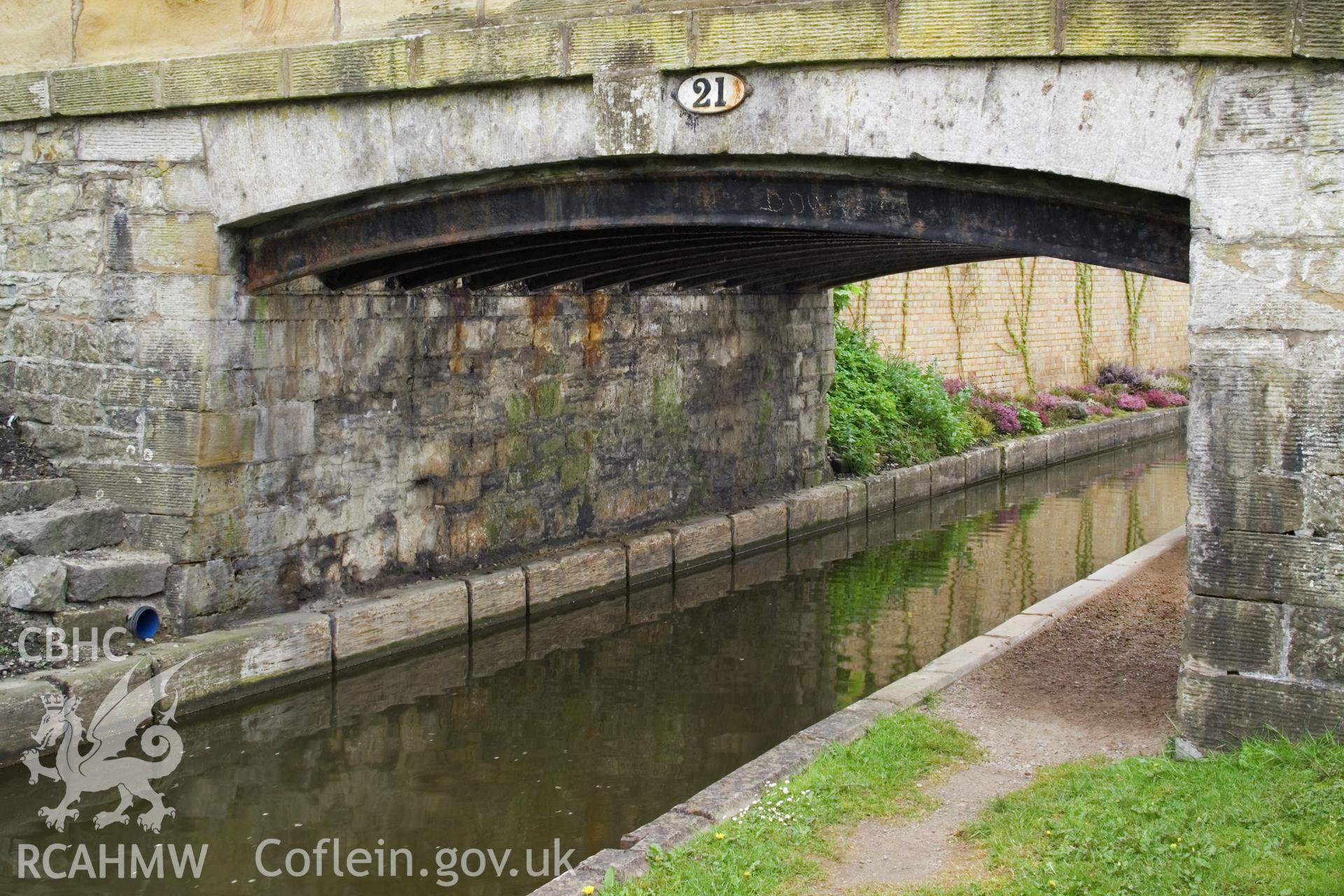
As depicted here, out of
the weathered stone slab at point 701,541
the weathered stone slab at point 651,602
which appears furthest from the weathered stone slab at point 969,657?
the weathered stone slab at point 701,541

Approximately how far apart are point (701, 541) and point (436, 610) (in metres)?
2.91

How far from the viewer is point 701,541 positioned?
35.0 feet

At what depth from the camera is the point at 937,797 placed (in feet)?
16.5

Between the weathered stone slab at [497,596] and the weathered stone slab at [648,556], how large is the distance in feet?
3.83

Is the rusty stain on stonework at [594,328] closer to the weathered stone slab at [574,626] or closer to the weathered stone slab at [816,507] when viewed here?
the weathered stone slab at [574,626]

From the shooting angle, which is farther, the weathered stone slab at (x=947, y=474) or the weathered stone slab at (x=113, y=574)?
the weathered stone slab at (x=947, y=474)

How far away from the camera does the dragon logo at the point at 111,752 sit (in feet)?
18.9

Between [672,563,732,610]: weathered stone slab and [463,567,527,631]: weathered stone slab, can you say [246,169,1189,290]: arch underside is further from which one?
[672,563,732,610]: weathered stone slab

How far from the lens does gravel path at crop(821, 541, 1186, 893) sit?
446 centimetres

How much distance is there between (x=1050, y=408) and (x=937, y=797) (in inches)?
574

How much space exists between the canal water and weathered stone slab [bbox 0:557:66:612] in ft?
2.88

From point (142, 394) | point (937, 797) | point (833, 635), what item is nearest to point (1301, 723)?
point (937, 797)

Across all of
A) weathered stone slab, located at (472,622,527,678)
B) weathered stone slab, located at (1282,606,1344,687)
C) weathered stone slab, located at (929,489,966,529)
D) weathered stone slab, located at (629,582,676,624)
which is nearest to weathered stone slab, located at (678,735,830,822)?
weathered stone slab, located at (1282,606,1344,687)

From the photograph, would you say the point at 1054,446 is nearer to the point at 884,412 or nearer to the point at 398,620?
the point at 884,412
